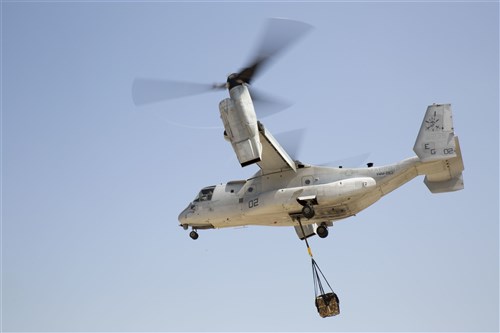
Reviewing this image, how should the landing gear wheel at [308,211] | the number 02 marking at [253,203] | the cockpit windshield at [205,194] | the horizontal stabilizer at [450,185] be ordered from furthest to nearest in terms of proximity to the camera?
the cockpit windshield at [205,194] → the number 02 marking at [253,203] → the horizontal stabilizer at [450,185] → the landing gear wheel at [308,211]

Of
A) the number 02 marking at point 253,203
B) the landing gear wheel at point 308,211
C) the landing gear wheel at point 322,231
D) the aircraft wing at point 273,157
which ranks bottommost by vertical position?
the landing gear wheel at point 322,231

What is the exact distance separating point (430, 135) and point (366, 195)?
11.4 feet

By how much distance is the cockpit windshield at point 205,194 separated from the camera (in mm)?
40844

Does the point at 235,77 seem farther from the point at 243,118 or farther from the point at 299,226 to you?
the point at 299,226

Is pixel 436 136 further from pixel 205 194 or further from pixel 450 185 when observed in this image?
pixel 205 194

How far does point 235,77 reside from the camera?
37.3 meters

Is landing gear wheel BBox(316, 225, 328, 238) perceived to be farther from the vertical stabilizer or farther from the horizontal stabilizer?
the vertical stabilizer

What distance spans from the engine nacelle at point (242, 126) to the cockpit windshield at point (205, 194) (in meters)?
4.70

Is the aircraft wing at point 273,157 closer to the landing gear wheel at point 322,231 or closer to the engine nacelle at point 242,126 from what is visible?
the engine nacelle at point 242,126

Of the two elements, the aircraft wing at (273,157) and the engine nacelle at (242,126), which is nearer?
the engine nacelle at (242,126)

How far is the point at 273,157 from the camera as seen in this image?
3872cm

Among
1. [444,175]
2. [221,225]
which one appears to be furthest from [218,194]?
[444,175]

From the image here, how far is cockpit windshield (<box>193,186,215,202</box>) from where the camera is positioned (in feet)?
134

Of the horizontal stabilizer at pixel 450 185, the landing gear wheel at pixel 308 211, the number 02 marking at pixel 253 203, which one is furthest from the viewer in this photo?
the number 02 marking at pixel 253 203
